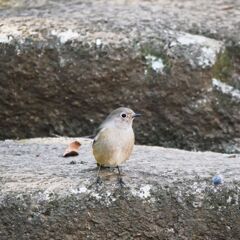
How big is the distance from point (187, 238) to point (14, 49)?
285 centimetres

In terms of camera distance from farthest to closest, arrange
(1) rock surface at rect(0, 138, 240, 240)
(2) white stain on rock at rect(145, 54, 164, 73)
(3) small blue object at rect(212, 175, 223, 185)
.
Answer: (2) white stain on rock at rect(145, 54, 164, 73)
(3) small blue object at rect(212, 175, 223, 185)
(1) rock surface at rect(0, 138, 240, 240)

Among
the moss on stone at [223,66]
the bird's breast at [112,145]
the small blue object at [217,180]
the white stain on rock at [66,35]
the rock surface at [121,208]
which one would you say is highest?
the white stain on rock at [66,35]

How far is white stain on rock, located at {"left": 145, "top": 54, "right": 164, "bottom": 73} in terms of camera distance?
280 inches

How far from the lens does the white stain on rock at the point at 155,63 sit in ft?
23.3

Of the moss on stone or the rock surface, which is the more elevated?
the moss on stone

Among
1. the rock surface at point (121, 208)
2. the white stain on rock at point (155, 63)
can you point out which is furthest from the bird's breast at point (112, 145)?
the white stain on rock at point (155, 63)

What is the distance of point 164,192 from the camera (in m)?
4.92

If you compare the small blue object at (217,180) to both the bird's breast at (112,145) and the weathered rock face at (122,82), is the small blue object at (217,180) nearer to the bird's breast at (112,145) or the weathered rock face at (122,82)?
the bird's breast at (112,145)

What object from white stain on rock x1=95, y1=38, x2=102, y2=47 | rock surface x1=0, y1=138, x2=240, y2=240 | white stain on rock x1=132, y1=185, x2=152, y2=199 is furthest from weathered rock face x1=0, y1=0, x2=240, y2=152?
white stain on rock x1=132, y1=185, x2=152, y2=199

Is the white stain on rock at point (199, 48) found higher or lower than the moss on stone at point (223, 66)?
higher

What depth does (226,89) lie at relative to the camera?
7.22 meters

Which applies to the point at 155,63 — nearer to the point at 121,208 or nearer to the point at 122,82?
the point at 122,82

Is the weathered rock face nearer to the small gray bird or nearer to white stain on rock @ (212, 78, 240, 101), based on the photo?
white stain on rock @ (212, 78, 240, 101)

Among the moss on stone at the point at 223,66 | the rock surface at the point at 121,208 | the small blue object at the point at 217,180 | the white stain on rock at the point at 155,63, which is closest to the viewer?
the rock surface at the point at 121,208
